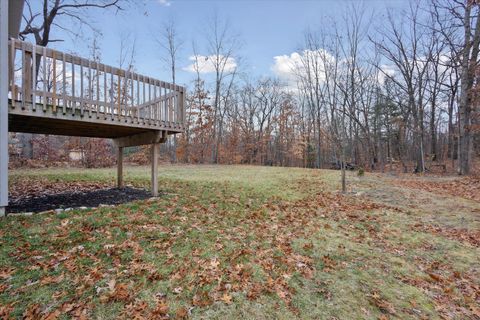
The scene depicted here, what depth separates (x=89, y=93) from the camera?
515cm

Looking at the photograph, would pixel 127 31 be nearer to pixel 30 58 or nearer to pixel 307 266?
pixel 30 58

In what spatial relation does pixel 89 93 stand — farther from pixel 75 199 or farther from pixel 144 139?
pixel 75 199

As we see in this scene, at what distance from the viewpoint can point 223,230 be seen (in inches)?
183

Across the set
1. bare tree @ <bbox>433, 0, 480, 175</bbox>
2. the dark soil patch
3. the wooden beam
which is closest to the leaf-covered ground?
the dark soil patch

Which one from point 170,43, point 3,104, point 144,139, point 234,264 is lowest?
point 234,264

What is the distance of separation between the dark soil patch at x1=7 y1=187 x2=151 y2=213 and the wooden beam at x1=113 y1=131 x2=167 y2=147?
148 cm

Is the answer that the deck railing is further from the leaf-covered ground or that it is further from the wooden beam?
the leaf-covered ground

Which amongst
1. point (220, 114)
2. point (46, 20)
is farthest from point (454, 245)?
point (220, 114)

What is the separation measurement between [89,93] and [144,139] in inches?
81.5

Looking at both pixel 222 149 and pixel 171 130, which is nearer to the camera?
pixel 171 130

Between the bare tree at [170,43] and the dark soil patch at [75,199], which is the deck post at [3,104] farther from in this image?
the bare tree at [170,43]

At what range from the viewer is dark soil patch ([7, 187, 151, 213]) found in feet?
17.5

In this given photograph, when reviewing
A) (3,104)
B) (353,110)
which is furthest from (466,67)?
(3,104)

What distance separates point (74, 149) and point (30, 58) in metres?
15.0
